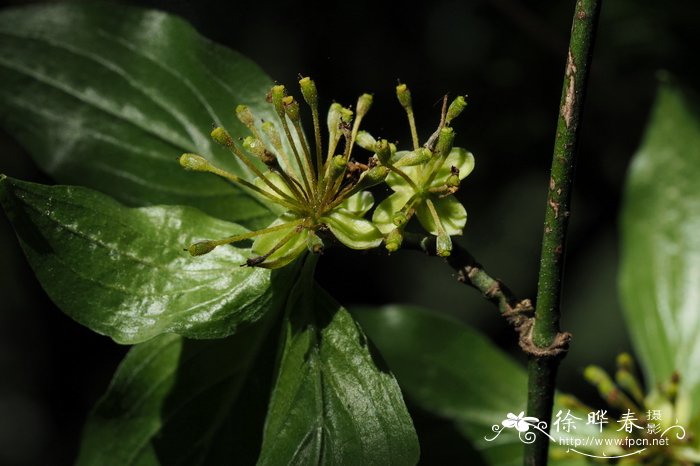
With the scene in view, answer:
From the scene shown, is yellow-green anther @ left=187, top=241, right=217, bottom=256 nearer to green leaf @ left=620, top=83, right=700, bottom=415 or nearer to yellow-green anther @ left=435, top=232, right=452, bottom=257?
yellow-green anther @ left=435, top=232, right=452, bottom=257

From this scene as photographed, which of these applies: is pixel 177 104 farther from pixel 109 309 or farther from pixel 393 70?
pixel 393 70

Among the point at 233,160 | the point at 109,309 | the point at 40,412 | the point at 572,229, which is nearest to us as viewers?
the point at 109,309

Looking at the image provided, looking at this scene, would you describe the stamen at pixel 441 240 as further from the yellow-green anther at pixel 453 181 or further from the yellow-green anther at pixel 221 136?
the yellow-green anther at pixel 221 136

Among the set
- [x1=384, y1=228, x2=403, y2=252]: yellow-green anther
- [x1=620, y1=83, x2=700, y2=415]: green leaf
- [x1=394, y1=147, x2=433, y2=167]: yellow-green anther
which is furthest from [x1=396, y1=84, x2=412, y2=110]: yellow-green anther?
[x1=620, y1=83, x2=700, y2=415]: green leaf

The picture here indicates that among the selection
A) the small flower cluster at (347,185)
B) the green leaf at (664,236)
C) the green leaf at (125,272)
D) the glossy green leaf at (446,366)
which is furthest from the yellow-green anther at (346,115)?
the green leaf at (664,236)

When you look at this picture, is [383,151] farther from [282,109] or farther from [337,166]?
[282,109]

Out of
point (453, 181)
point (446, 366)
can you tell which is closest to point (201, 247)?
point (453, 181)

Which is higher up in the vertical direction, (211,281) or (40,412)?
(211,281)

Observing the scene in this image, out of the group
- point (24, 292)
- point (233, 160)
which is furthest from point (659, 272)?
point (24, 292)
